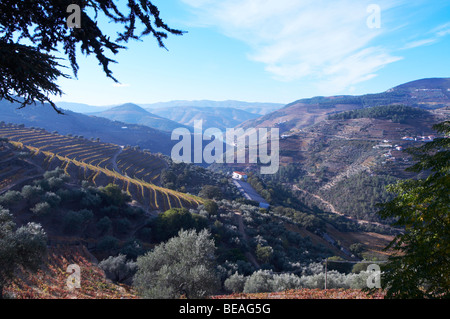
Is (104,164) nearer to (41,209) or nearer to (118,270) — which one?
(41,209)

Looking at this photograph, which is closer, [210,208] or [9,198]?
[9,198]

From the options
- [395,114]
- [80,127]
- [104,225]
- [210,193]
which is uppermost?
[395,114]

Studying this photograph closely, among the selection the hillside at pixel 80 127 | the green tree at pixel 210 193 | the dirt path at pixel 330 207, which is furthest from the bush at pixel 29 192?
the hillside at pixel 80 127

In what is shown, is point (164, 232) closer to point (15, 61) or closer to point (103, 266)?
point (103, 266)

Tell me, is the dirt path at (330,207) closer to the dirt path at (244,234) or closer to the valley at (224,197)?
the valley at (224,197)

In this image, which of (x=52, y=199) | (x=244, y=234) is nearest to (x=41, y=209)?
(x=52, y=199)
